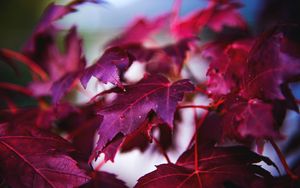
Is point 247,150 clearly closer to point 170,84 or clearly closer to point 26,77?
point 170,84

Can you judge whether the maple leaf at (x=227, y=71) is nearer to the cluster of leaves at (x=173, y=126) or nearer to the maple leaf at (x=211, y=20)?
the cluster of leaves at (x=173, y=126)

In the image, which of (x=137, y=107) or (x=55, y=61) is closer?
(x=137, y=107)

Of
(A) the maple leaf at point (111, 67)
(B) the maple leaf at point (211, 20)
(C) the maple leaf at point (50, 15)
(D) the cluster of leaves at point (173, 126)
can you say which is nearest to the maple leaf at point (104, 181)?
(D) the cluster of leaves at point (173, 126)

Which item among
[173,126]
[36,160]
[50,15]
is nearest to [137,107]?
[173,126]

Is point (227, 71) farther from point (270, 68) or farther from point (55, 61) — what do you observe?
point (55, 61)

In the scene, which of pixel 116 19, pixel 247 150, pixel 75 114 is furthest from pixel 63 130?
Result: pixel 116 19

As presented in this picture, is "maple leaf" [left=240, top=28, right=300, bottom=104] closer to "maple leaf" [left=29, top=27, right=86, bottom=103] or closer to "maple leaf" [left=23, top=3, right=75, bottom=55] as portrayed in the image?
"maple leaf" [left=23, top=3, right=75, bottom=55]
